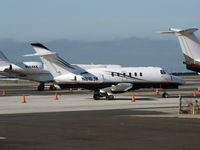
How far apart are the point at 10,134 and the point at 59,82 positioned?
30.0 m

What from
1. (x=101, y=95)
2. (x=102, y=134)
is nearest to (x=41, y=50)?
(x=101, y=95)

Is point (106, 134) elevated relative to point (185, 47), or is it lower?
lower

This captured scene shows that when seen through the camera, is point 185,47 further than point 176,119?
Yes

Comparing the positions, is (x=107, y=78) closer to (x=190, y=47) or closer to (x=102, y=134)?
(x=190, y=47)

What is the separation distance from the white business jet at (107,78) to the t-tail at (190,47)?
10969mm

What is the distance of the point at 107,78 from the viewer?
2008 inches

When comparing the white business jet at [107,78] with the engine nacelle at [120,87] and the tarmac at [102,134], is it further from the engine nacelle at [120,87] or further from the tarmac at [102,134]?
the tarmac at [102,134]

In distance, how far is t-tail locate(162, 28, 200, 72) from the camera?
39750 millimetres

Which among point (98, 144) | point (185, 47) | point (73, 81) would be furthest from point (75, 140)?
point (73, 81)

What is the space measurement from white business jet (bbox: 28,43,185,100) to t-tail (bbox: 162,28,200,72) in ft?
36.0

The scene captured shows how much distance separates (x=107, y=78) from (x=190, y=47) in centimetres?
1248

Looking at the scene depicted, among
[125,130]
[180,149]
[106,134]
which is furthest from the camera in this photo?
[125,130]

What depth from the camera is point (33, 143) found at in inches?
709

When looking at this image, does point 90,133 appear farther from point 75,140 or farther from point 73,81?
point 73,81
